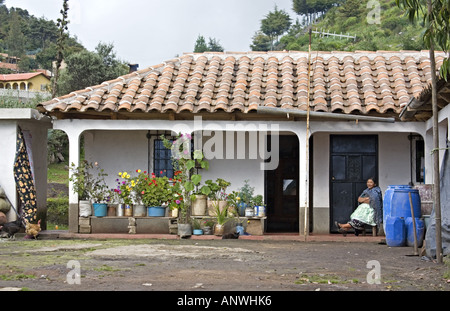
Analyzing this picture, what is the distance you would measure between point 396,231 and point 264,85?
15.0 feet

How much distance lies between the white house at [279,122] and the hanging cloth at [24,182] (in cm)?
88

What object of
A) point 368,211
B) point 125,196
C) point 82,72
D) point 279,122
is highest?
point 82,72

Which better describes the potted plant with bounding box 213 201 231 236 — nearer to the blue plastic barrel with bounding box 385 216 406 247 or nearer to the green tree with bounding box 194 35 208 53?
the blue plastic barrel with bounding box 385 216 406 247

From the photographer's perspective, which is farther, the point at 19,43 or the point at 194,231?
the point at 19,43

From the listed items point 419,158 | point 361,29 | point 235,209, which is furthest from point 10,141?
point 361,29

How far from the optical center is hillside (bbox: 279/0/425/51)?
5674 cm

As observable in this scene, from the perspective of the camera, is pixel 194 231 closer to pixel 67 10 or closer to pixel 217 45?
pixel 67 10

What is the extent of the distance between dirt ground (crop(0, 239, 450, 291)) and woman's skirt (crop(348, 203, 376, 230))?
140cm

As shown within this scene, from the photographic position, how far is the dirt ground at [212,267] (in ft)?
24.5

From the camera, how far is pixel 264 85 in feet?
49.8

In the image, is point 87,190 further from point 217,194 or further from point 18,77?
point 18,77

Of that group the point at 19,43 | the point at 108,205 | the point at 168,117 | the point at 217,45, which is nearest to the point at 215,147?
the point at 168,117
